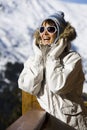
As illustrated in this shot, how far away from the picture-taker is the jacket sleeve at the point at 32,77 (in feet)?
6.14

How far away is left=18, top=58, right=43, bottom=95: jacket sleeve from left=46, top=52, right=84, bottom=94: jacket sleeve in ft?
0.13

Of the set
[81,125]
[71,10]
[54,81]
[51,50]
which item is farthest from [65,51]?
[71,10]

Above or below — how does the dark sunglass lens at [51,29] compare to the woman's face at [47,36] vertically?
above

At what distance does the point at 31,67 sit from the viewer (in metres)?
1.94

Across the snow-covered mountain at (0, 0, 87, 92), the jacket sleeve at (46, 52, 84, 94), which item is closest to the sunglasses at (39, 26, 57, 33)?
the jacket sleeve at (46, 52, 84, 94)

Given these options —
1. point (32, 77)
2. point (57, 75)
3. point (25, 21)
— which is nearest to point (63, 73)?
point (57, 75)

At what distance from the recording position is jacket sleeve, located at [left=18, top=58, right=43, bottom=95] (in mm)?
1870

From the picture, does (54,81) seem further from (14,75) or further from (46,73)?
(14,75)

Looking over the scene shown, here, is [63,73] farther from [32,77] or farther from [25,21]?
[25,21]

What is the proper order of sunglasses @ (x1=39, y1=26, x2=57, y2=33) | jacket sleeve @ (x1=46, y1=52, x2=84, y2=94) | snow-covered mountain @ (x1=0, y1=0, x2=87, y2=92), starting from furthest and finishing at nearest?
snow-covered mountain @ (x1=0, y1=0, x2=87, y2=92), sunglasses @ (x1=39, y1=26, x2=57, y2=33), jacket sleeve @ (x1=46, y1=52, x2=84, y2=94)

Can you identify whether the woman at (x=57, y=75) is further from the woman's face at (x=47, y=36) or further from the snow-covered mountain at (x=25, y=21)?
the snow-covered mountain at (x=25, y=21)

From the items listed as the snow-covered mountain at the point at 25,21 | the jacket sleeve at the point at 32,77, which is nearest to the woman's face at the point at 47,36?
the jacket sleeve at the point at 32,77

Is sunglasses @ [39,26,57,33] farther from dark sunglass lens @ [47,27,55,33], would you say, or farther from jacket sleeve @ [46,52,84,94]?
jacket sleeve @ [46,52,84,94]

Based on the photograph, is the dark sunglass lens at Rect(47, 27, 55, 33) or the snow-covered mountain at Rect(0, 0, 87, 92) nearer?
the dark sunglass lens at Rect(47, 27, 55, 33)
